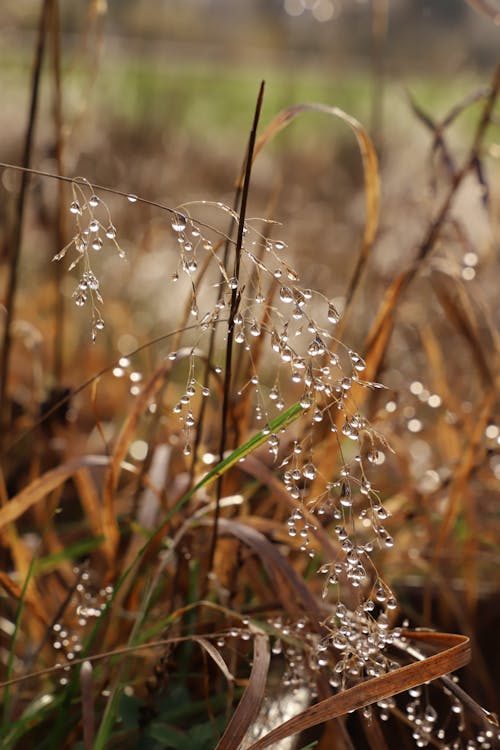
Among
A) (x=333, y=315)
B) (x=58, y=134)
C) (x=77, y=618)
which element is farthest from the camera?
(x=58, y=134)

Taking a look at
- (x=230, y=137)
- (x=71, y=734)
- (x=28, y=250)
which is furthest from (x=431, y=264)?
(x=230, y=137)

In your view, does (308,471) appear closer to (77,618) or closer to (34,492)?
(34,492)

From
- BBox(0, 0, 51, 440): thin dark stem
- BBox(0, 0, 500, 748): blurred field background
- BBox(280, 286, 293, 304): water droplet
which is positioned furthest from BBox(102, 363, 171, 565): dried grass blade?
BBox(280, 286, 293, 304): water droplet

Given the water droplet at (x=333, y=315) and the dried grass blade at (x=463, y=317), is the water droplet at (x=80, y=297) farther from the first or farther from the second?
the dried grass blade at (x=463, y=317)

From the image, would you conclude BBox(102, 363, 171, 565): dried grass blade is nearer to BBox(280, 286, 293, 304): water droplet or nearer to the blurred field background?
the blurred field background

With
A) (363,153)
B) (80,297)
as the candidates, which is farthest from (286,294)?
(363,153)

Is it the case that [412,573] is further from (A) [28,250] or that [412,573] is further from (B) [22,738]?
(A) [28,250]

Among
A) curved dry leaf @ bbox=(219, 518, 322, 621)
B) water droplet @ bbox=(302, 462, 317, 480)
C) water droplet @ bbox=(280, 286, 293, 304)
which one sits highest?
water droplet @ bbox=(280, 286, 293, 304)

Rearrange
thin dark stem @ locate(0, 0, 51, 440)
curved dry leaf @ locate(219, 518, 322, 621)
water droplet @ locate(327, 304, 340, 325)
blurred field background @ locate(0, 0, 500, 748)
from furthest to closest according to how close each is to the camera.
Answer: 1. blurred field background @ locate(0, 0, 500, 748)
2. thin dark stem @ locate(0, 0, 51, 440)
3. curved dry leaf @ locate(219, 518, 322, 621)
4. water droplet @ locate(327, 304, 340, 325)

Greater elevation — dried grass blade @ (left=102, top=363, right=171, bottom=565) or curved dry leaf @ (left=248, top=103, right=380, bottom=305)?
curved dry leaf @ (left=248, top=103, right=380, bottom=305)
